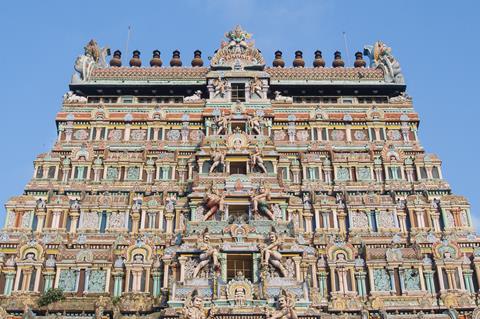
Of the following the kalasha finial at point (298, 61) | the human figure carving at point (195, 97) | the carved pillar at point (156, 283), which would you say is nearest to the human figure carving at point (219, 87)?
the human figure carving at point (195, 97)

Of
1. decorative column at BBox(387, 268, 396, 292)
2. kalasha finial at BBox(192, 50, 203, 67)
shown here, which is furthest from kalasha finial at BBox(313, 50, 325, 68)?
decorative column at BBox(387, 268, 396, 292)

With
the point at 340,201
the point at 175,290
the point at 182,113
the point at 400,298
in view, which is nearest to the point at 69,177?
the point at 182,113

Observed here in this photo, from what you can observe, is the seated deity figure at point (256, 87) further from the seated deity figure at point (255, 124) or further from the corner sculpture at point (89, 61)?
the corner sculpture at point (89, 61)

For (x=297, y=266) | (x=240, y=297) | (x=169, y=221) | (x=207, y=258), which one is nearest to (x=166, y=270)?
(x=207, y=258)

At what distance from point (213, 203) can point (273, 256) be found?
6.46m

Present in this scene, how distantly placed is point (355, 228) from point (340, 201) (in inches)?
87.2

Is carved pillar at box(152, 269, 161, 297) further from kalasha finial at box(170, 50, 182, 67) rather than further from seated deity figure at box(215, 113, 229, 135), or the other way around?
kalasha finial at box(170, 50, 182, 67)

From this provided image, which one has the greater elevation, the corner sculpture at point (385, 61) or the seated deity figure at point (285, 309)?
the corner sculpture at point (385, 61)

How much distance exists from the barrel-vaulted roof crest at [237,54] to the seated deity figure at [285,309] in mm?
23399

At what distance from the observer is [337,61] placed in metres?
55.5

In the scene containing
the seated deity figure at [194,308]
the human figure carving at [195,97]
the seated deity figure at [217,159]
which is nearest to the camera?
the seated deity figure at [194,308]

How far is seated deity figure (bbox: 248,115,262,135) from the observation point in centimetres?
4253

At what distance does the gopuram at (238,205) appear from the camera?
31.6 meters

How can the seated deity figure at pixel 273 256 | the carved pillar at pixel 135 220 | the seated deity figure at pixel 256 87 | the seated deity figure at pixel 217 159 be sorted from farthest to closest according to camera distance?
the seated deity figure at pixel 256 87 → the seated deity figure at pixel 217 159 → the carved pillar at pixel 135 220 → the seated deity figure at pixel 273 256
